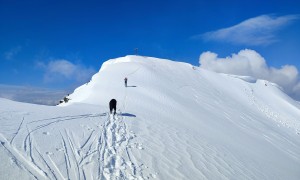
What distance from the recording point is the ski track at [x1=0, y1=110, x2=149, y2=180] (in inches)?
332

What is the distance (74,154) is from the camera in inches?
394

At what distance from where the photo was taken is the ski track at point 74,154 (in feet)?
27.7

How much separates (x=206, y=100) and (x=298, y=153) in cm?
1459

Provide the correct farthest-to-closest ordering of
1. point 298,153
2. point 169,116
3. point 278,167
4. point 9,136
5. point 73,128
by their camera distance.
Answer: point 298,153
point 169,116
point 278,167
point 73,128
point 9,136

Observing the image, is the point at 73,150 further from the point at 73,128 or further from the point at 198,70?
the point at 198,70

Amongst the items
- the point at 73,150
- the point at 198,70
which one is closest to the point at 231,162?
the point at 73,150

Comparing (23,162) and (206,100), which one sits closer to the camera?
(23,162)

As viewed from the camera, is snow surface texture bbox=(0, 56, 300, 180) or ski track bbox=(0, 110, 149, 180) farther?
snow surface texture bbox=(0, 56, 300, 180)

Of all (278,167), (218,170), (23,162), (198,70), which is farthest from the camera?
(198,70)

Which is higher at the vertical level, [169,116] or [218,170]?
[169,116]

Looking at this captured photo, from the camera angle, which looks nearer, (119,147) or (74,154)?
(74,154)

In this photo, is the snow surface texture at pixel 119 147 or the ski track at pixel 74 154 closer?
the ski track at pixel 74 154

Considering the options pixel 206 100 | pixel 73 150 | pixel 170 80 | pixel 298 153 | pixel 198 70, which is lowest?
pixel 298 153

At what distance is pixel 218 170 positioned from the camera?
1198 cm
